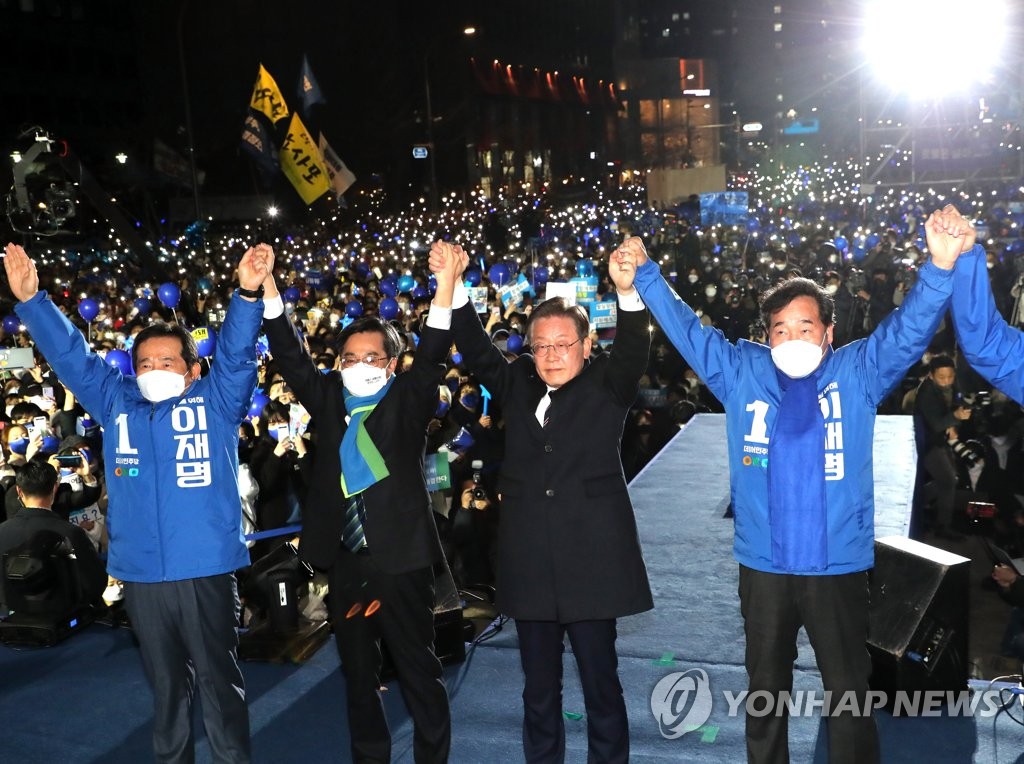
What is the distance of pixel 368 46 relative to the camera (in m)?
55.4

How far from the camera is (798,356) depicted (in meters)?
3.76

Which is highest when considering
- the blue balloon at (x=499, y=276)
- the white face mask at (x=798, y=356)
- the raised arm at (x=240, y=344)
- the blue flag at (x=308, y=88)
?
the blue flag at (x=308, y=88)

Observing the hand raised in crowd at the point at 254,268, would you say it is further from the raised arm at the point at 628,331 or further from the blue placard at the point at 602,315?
the blue placard at the point at 602,315

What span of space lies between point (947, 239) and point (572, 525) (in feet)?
5.41

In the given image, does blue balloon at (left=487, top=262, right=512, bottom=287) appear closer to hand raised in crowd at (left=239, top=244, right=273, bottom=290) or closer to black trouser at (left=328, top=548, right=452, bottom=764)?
hand raised in crowd at (left=239, top=244, right=273, bottom=290)

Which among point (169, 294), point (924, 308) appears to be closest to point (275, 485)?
point (924, 308)

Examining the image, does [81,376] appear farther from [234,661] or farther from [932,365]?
[932,365]

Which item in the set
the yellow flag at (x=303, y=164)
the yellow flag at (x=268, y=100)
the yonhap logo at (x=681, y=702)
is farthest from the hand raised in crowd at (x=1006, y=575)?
the yellow flag at (x=268, y=100)

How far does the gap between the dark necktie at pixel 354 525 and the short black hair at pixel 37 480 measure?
2812 millimetres

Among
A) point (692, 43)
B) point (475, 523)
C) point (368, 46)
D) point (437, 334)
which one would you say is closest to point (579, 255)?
point (475, 523)

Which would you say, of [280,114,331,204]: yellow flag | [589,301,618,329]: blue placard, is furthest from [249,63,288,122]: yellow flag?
[589,301,618,329]: blue placard

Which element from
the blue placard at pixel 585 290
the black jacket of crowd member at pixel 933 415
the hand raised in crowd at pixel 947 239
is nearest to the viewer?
the hand raised in crowd at pixel 947 239

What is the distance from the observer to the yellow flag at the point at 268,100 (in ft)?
65.2

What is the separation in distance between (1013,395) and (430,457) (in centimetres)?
407
